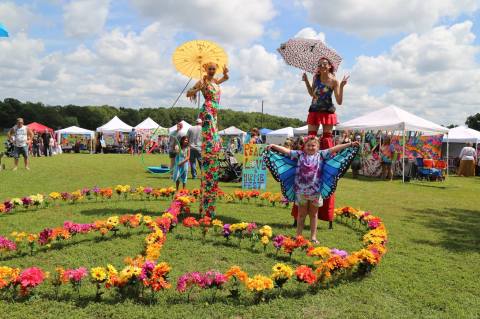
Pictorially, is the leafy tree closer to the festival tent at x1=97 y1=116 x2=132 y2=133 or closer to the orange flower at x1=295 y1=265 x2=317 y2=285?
the festival tent at x1=97 y1=116 x2=132 y2=133

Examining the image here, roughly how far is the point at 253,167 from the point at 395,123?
819 centimetres

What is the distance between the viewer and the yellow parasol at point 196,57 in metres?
7.16

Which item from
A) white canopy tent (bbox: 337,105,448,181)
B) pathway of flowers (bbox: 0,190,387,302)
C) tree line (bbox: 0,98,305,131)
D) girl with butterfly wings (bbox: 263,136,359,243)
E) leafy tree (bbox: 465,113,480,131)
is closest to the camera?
pathway of flowers (bbox: 0,190,387,302)

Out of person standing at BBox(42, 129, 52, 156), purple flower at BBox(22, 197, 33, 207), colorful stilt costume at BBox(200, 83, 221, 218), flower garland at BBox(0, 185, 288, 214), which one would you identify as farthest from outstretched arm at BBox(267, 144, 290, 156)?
person standing at BBox(42, 129, 52, 156)

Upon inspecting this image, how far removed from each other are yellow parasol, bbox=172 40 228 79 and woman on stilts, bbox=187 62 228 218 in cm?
28

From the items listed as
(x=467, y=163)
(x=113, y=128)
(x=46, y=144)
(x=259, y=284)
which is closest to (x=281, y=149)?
(x=259, y=284)

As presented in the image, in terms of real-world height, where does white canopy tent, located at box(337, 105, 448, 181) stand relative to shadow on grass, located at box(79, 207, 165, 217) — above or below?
above

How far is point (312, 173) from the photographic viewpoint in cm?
573

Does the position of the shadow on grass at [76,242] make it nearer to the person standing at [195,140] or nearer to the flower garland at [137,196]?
the flower garland at [137,196]

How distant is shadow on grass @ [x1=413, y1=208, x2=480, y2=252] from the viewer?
252 inches

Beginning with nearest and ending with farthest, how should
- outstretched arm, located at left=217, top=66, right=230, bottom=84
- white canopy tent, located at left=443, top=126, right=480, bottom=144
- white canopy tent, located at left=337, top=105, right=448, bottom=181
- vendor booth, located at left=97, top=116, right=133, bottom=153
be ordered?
outstretched arm, located at left=217, top=66, right=230, bottom=84
white canopy tent, located at left=337, top=105, right=448, bottom=181
white canopy tent, located at left=443, top=126, right=480, bottom=144
vendor booth, located at left=97, top=116, right=133, bottom=153

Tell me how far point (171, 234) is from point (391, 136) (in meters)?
15.1

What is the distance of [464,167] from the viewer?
72.4 ft

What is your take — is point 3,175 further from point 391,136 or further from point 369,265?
point 391,136
